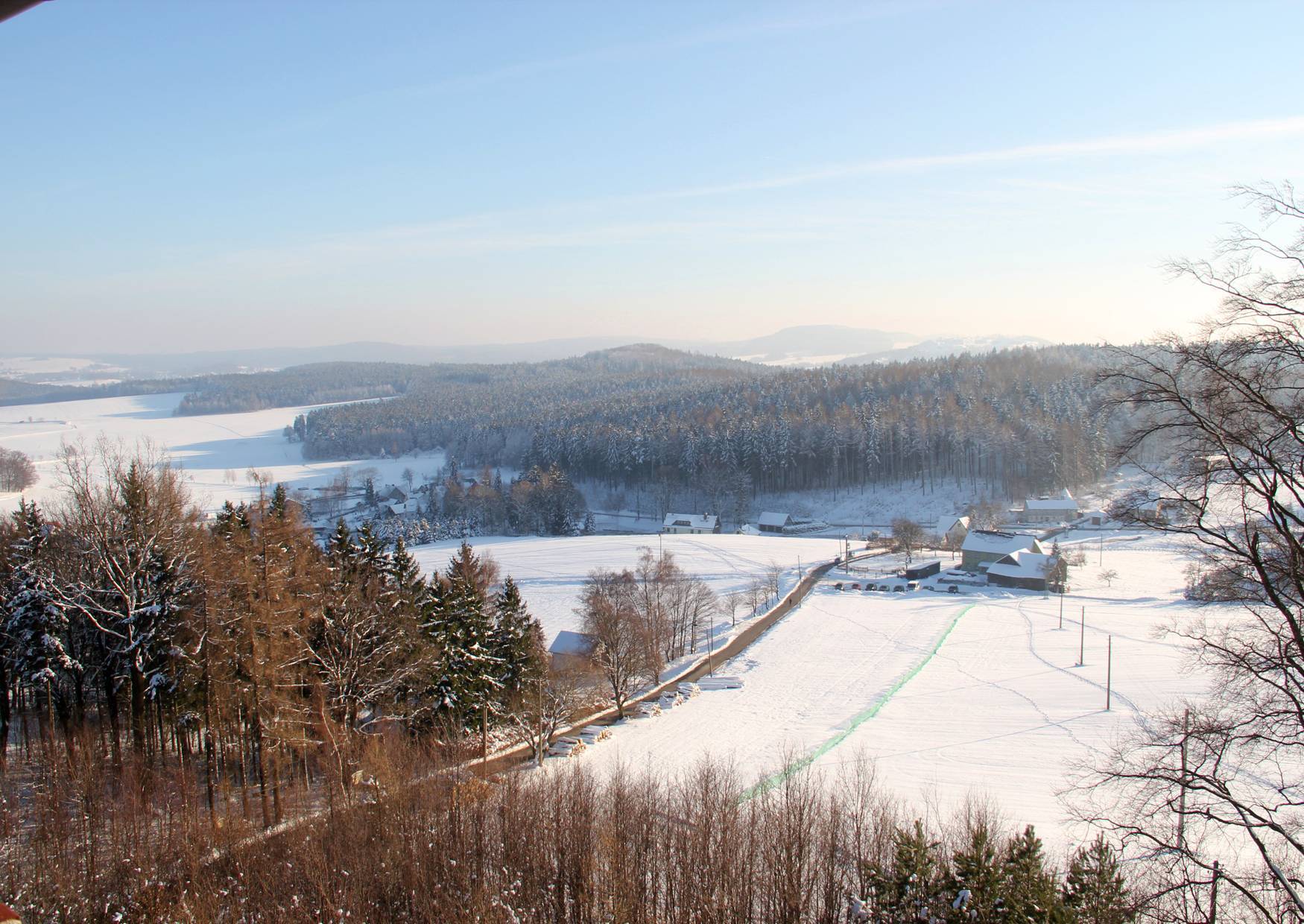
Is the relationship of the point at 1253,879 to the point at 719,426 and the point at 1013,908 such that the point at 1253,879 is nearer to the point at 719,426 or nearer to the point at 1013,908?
the point at 1013,908

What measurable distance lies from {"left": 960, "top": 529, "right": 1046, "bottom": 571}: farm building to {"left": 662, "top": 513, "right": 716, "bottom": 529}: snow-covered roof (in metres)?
25.8

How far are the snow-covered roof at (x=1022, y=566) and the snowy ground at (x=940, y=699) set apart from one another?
517 centimetres

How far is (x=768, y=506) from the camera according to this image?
8731 cm

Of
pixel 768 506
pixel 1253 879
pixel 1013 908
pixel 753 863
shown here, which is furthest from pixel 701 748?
pixel 768 506

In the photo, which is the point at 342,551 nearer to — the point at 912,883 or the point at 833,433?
the point at 912,883

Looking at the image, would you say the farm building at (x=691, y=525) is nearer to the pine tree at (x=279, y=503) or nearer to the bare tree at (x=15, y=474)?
the pine tree at (x=279, y=503)

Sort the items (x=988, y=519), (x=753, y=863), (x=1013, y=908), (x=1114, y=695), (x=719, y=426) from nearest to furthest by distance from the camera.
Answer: (x=1013, y=908) → (x=753, y=863) → (x=1114, y=695) → (x=988, y=519) → (x=719, y=426)

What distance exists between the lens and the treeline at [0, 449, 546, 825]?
15695 millimetres

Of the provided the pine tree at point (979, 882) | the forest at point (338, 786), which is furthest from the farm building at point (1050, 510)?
the pine tree at point (979, 882)

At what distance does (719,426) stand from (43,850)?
3350 inches

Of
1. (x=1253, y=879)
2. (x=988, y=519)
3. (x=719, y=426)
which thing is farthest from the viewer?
(x=719, y=426)

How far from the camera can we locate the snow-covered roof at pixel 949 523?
68875 mm

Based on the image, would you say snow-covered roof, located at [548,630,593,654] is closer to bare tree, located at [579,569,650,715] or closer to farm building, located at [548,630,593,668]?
farm building, located at [548,630,593,668]

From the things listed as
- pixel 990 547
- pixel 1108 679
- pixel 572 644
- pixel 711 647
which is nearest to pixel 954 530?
pixel 990 547
